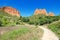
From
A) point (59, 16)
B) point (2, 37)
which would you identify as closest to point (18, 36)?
point (2, 37)

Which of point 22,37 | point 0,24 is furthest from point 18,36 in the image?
point 0,24

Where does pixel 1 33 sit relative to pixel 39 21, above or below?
below

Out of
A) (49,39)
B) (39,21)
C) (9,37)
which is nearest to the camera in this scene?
(9,37)

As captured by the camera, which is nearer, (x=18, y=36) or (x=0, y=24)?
→ (x=18, y=36)

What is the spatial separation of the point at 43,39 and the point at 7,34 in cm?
397

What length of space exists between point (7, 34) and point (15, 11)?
8283 cm

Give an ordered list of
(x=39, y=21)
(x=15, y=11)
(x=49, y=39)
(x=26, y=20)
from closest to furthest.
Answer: (x=49, y=39) → (x=39, y=21) → (x=26, y=20) → (x=15, y=11)

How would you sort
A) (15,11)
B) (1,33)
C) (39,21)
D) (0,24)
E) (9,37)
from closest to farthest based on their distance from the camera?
(9,37), (1,33), (0,24), (39,21), (15,11)

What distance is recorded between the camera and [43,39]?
19703 millimetres

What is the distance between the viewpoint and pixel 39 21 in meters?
41.4

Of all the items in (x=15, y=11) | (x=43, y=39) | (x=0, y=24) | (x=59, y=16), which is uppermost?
→ (x=15, y=11)

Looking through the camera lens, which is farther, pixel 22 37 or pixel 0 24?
pixel 0 24

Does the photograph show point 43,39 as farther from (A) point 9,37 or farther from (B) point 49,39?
(A) point 9,37

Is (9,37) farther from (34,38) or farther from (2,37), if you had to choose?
(34,38)
